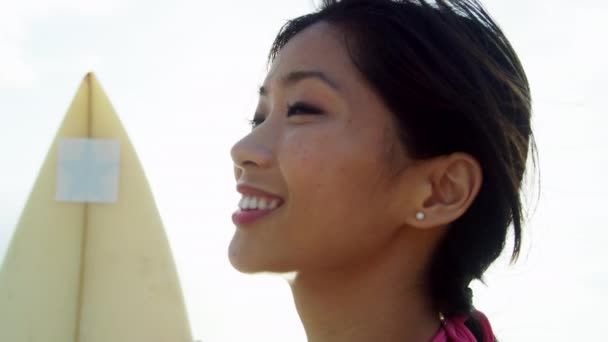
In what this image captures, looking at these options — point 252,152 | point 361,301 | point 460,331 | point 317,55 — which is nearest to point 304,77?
point 317,55

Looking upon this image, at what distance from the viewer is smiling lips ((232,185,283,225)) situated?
1.45m

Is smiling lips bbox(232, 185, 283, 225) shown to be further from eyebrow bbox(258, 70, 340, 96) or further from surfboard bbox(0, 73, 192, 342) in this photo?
surfboard bbox(0, 73, 192, 342)

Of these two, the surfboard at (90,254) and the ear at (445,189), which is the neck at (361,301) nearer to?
the ear at (445,189)

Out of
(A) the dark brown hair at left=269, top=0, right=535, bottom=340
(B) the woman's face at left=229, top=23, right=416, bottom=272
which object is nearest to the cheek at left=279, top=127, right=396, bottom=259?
(B) the woman's face at left=229, top=23, right=416, bottom=272

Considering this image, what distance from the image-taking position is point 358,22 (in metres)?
1.55

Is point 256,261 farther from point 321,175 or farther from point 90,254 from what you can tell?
point 90,254

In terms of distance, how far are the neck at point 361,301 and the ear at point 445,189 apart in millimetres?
85

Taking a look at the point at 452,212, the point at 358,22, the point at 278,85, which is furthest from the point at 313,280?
the point at 358,22

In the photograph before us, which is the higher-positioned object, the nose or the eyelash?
the eyelash

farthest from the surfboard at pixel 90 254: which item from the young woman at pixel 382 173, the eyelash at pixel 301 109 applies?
the eyelash at pixel 301 109

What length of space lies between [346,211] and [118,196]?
3.98ft

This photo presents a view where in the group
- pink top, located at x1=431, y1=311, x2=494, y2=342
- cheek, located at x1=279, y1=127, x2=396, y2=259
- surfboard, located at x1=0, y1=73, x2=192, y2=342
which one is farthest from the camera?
surfboard, located at x1=0, y1=73, x2=192, y2=342

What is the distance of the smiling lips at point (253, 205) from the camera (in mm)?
1445

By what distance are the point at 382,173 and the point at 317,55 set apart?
11.3 inches
